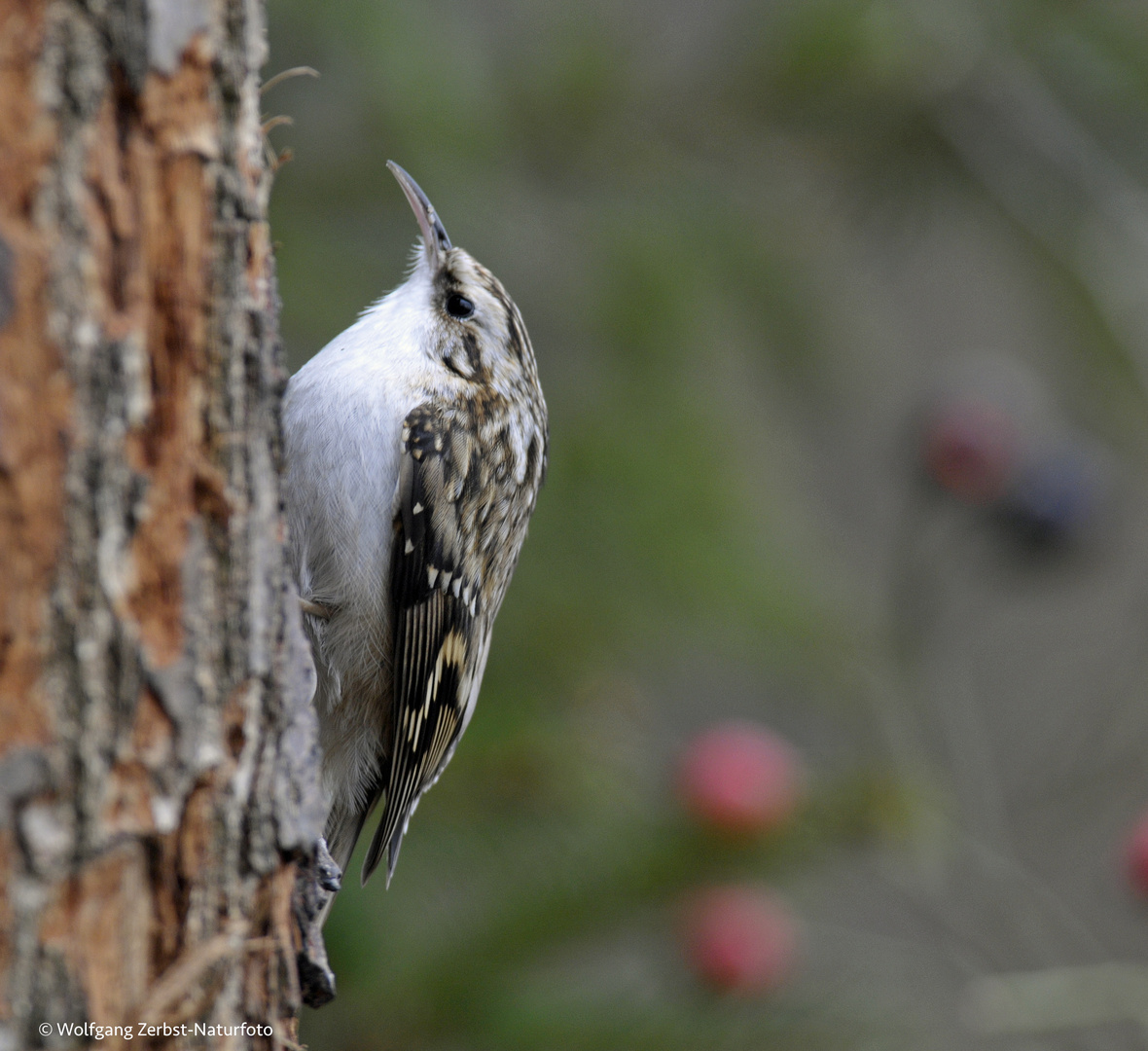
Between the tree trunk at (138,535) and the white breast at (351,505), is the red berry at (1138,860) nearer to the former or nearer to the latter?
the white breast at (351,505)

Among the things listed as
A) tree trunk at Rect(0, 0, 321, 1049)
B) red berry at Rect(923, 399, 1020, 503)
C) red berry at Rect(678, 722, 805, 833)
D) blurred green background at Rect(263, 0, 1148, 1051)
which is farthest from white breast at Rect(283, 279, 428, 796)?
red berry at Rect(923, 399, 1020, 503)

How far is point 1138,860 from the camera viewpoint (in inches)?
90.0

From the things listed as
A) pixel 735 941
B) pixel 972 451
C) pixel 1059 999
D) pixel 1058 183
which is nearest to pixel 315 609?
pixel 735 941

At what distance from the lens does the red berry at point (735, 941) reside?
2062mm

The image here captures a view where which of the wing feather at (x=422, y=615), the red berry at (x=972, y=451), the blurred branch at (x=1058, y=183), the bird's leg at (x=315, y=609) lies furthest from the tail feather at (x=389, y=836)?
the blurred branch at (x=1058, y=183)

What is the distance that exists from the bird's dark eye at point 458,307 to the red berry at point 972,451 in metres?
1.26

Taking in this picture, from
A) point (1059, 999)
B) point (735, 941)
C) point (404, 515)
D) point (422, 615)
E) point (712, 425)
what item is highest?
point (712, 425)

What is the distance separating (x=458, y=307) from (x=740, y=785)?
903mm

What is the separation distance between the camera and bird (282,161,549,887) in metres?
1.82

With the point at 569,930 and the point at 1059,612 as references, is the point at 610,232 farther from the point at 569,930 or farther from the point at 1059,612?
the point at 1059,612

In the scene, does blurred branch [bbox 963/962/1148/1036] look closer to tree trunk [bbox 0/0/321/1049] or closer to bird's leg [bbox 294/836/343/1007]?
Result: bird's leg [bbox 294/836/343/1007]

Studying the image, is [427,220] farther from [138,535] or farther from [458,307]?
[138,535]

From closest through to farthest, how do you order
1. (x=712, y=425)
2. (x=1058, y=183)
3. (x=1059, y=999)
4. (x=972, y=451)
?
(x=1059, y=999), (x=712, y=425), (x=1058, y=183), (x=972, y=451)

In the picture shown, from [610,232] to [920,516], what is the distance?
102 cm
